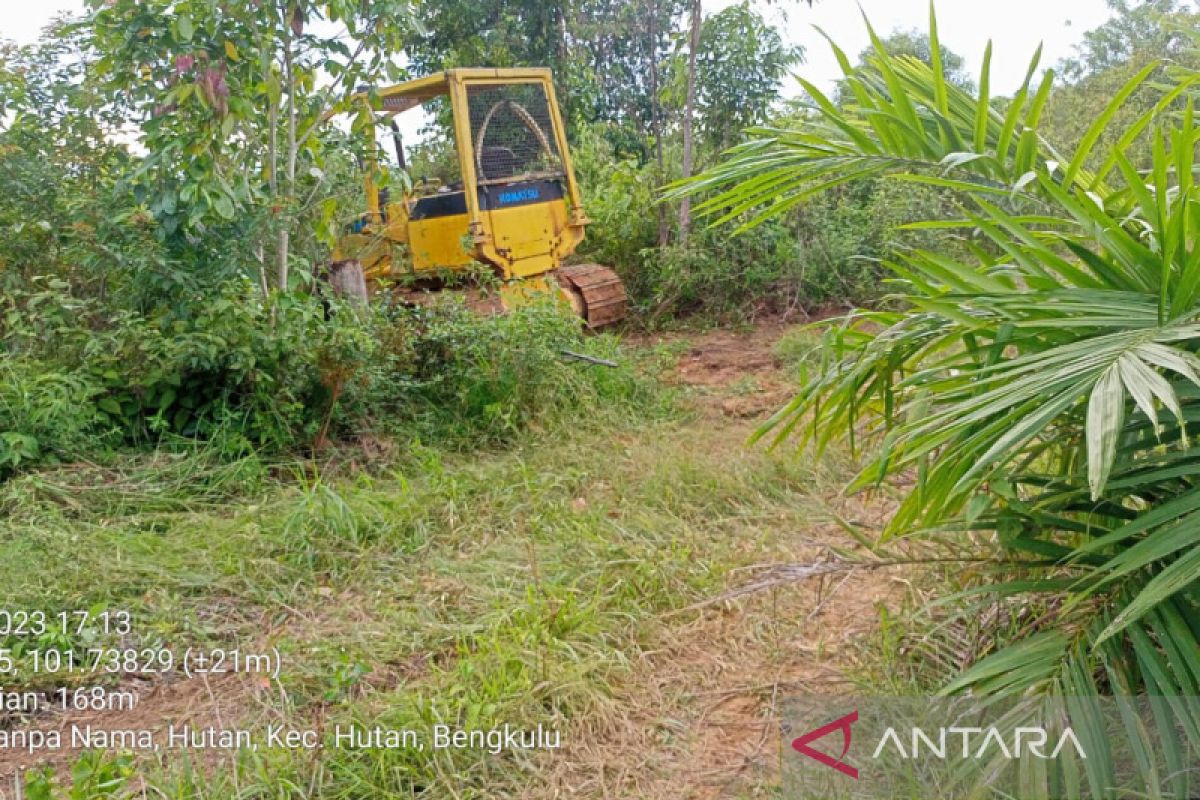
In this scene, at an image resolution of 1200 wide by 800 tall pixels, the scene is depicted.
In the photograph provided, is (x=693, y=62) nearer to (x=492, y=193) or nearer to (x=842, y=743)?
(x=492, y=193)

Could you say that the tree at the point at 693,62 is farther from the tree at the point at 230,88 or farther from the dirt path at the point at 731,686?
the dirt path at the point at 731,686

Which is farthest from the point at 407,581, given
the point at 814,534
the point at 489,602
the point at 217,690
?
the point at 814,534

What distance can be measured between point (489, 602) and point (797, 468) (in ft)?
5.72

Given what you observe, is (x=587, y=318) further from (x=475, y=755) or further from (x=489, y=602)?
(x=475, y=755)

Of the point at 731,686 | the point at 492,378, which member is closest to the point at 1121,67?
the point at 492,378

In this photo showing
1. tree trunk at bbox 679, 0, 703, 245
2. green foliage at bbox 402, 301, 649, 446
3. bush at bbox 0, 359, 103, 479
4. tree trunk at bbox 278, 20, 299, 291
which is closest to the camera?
bush at bbox 0, 359, 103, 479

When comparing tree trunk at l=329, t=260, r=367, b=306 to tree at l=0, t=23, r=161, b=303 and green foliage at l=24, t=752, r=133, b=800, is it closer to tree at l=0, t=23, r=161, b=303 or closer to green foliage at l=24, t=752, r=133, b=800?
tree at l=0, t=23, r=161, b=303

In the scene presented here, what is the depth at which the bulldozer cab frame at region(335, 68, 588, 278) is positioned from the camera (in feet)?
22.4

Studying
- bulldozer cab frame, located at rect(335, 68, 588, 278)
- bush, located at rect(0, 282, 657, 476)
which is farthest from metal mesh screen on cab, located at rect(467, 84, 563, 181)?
bush, located at rect(0, 282, 657, 476)

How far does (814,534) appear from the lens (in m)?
3.62

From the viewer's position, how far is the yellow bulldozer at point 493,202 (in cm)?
681

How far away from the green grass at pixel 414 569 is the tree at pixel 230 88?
117 centimetres

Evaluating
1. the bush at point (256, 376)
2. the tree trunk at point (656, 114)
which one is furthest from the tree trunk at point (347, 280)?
the tree trunk at point (656, 114)

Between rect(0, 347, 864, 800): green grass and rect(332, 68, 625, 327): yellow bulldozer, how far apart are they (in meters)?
2.45
